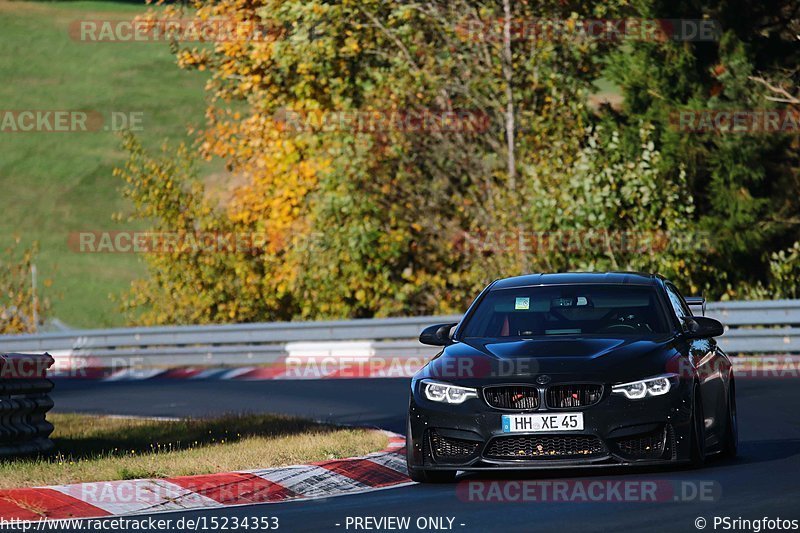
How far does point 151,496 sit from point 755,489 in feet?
12.1

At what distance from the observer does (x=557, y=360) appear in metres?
10.3

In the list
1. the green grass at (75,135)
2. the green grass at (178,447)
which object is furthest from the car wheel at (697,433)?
the green grass at (75,135)

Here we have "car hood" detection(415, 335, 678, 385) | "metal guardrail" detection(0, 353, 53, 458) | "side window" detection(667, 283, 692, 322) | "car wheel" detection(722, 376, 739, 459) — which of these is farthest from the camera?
"metal guardrail" detection(0, 353, 53, 458)

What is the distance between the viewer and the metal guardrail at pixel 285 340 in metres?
22.2

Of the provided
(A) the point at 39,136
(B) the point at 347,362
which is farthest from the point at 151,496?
(A) the point at 39,136

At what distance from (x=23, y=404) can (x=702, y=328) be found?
5.19m

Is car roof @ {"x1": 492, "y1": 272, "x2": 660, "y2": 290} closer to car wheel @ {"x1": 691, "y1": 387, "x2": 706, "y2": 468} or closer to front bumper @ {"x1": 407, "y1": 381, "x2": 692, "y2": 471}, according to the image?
car wheel @ {"x1": 691, "y1": 387, "x2": 706, "y2": 468}

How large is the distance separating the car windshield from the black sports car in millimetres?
18

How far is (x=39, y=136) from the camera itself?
92.4 meters

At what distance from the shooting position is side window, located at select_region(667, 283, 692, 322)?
38.2 feet
